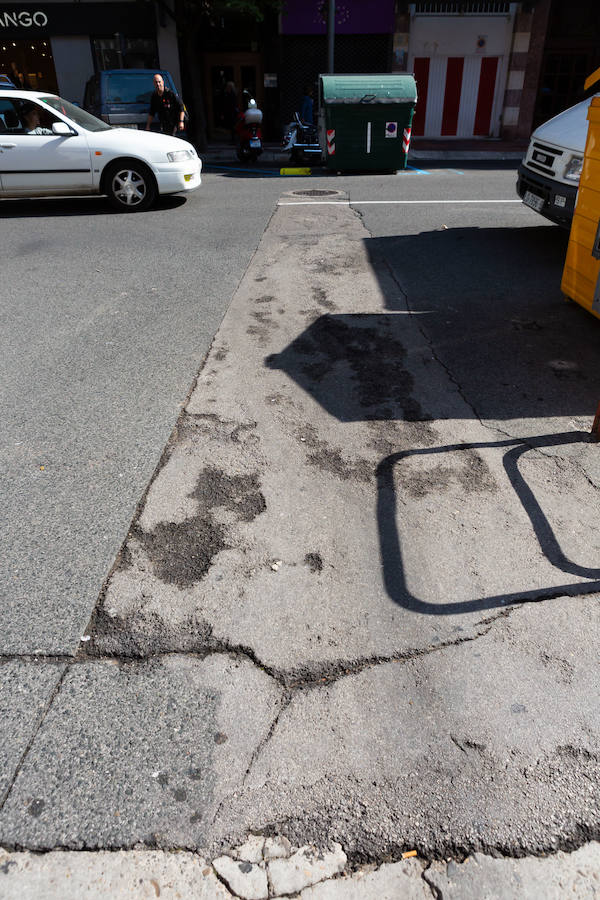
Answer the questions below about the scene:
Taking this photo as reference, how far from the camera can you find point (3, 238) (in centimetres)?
935

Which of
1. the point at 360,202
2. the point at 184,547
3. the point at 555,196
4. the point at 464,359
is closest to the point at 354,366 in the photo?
the point at 464,359

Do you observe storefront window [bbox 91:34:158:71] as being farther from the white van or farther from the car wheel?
the white van

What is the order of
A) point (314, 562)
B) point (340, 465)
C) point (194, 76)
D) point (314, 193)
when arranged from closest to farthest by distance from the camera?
point (314, 562), point (340, 465), point (314, 193), point (194, 76)

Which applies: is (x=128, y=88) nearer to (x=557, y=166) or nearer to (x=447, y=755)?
(x=557, y=166)

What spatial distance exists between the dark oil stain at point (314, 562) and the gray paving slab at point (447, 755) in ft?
2.06

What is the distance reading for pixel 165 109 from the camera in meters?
14.5

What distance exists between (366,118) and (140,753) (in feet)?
48.2

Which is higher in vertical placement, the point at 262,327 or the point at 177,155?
the point at 177,155

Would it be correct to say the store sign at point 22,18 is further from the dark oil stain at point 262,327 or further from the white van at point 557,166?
the dark oil stain at point 262,327


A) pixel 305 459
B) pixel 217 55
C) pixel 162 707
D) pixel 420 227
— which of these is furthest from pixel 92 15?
pixel 162 707

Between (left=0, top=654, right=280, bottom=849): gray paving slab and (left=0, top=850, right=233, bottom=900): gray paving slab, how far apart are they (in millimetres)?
37

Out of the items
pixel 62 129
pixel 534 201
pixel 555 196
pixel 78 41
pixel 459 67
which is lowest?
pixel 534 201

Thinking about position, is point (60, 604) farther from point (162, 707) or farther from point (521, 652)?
point (521, 652)

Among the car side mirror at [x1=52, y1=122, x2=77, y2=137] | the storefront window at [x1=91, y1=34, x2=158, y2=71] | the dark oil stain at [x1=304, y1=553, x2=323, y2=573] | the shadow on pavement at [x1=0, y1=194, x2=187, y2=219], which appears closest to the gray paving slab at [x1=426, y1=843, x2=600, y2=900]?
the dark oil stain at [x1=304, y1=553, x2=323, y2=573]
